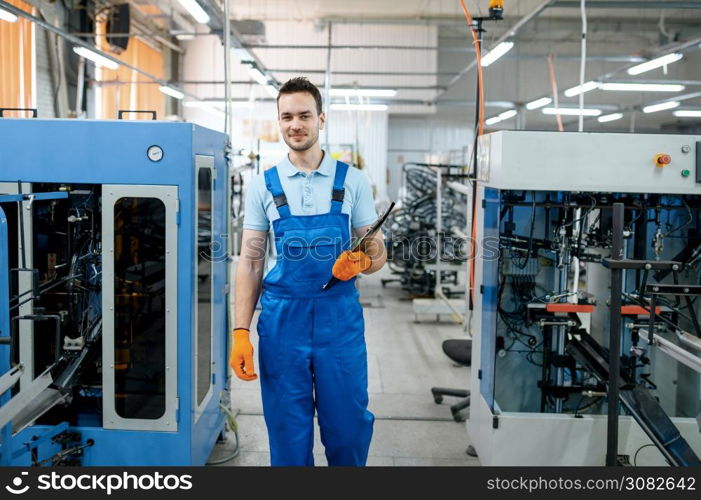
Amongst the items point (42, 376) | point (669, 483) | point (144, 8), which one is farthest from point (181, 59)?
point (669, 483)

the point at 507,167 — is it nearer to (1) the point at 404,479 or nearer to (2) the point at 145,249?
(1) the point at 404,479

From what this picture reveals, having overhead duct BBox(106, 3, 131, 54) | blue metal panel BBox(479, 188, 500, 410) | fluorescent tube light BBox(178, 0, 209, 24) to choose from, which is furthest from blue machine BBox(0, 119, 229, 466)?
overhead duct BBox(106, 3, 131, 54)

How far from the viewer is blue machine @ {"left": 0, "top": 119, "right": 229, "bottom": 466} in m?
2.41

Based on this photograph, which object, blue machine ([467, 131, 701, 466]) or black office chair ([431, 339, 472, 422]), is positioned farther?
black office chair ([431, 339, 472, 422])

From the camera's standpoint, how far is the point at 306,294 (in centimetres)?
201

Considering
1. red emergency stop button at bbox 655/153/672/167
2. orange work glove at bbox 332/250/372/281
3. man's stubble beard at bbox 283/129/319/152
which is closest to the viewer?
orange work glove at bbox 332/250/372/281

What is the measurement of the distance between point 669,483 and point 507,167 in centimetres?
127

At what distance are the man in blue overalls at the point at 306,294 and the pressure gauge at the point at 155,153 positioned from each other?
528 mm

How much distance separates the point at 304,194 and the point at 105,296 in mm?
981

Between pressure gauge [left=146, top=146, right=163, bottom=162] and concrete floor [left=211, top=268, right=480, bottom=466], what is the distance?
5.33 ft

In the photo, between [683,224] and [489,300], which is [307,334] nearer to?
[489,300]

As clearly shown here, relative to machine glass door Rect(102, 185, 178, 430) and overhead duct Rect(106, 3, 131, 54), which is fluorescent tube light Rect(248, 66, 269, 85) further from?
machine glass door Rect(102, 185, 178, 430)

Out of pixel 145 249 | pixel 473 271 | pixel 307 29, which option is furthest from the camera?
pixel 307 29

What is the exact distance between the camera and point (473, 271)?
344cm
